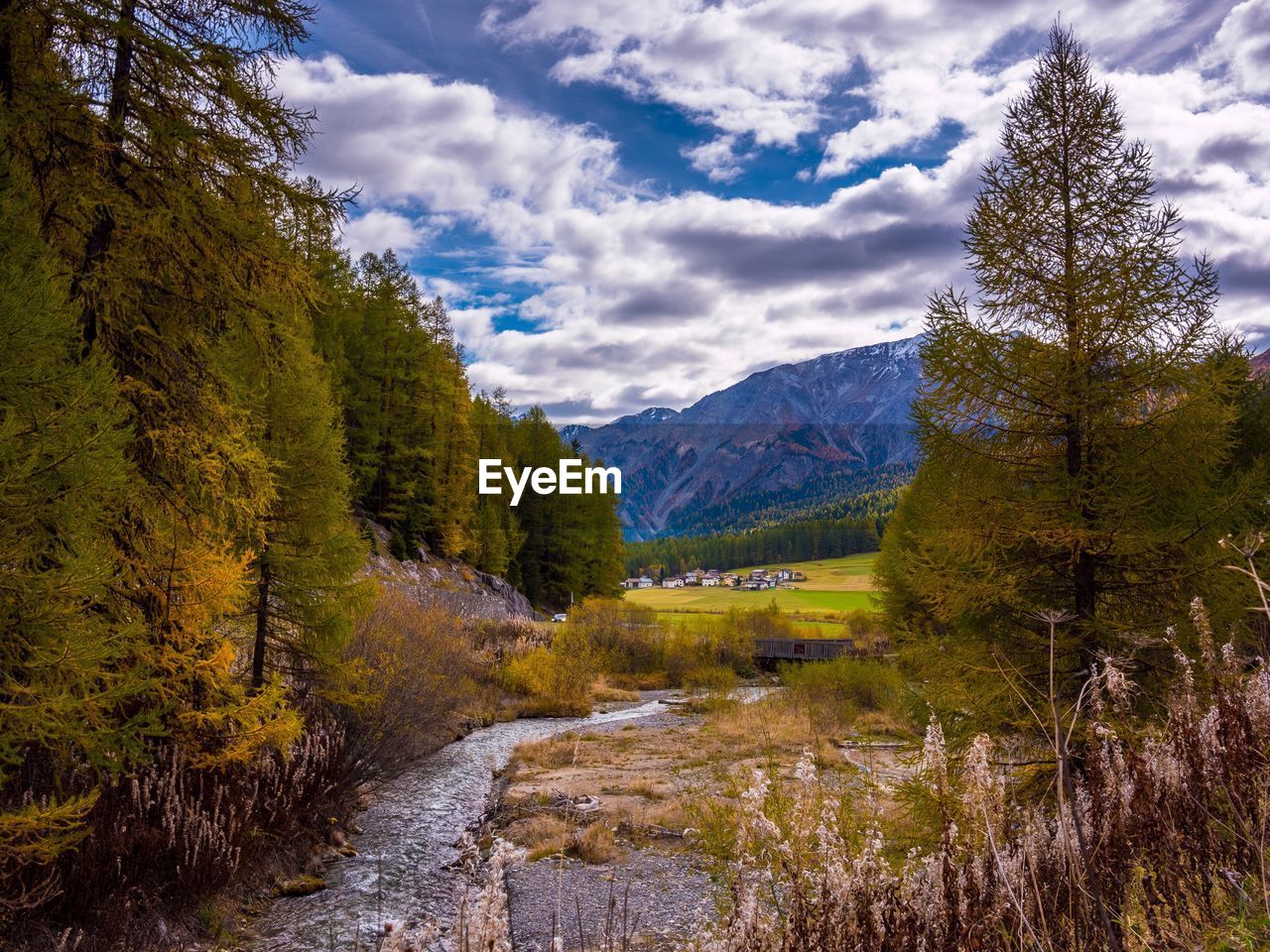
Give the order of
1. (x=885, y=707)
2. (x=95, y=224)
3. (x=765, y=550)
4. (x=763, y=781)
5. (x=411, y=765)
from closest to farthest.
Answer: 1. (x=763, y=781)
2. (x=95, y=224)
3. (x=411, y=765)
4. (x=885, y=707)
5. (x=765, y=550)

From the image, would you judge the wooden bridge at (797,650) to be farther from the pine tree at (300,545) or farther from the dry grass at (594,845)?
the pine tree at (300,545)

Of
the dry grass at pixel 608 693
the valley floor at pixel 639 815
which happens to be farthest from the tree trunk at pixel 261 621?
the dry grass at pixel 608 693

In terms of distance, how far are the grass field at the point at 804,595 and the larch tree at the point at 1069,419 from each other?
130 feet

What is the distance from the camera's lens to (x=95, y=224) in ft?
25.3

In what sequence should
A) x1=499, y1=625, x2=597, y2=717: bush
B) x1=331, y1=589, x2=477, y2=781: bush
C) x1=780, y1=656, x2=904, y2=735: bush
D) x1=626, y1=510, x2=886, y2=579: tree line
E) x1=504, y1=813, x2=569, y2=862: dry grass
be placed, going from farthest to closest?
x1=626, y1=510, x2=886, y2=579: tree line
x1=499, y1=625, x2=597, y2=717: bush
x1=780, y1=656, x2=904, y2=735: bush
x1=331, y1=589, x2=477, y2=781: bush
x1=504, y1=813, x2=569, y2=862: dry grass

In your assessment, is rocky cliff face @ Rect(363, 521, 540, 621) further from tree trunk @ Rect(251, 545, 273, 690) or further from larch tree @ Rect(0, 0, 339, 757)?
larch tree @ Rect(0, 0, 339, 757)

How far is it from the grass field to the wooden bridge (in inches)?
331

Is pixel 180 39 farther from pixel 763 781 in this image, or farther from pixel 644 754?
pixel 644 754

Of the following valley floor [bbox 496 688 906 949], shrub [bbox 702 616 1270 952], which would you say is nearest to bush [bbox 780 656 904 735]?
valley floor [bbox 496 688 906 949]

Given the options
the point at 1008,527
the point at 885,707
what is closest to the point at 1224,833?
the point at 1008,527

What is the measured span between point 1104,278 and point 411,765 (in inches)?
632

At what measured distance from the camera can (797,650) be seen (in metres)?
40.9

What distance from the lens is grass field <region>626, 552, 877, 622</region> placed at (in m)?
78.4

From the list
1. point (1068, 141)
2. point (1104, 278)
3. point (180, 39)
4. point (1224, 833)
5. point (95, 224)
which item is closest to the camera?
point (1224, 833)
